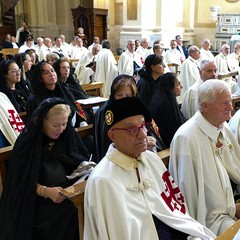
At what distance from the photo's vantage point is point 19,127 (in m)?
3.65

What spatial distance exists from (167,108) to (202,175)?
131 cm

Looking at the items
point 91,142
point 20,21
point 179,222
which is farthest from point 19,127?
point 20,21

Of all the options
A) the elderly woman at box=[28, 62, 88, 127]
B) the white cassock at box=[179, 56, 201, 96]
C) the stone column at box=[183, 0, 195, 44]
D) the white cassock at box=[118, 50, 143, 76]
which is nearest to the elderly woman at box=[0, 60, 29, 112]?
the elderly woman at box=[28, 62, 88, 127]

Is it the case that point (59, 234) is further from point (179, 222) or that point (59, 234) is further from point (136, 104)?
point (136, 104)

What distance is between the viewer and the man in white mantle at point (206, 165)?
232 cm

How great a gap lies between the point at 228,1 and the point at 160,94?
12927 millimetres

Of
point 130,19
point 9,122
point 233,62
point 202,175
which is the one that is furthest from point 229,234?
point 130,19

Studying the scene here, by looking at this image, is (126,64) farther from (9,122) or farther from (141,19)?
(9,122)

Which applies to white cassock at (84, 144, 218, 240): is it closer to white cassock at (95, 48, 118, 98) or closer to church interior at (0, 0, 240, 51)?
white cassock at (95, 48, 118, 98)

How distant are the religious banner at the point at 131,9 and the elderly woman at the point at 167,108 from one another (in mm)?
10575

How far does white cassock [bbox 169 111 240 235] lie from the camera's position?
2312 millimetres

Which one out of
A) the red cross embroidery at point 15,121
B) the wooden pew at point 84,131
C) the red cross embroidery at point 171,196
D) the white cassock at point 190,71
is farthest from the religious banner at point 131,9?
the red cross embroidery at point 171,196

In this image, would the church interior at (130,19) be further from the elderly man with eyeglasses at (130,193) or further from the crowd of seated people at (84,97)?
the elderly man with eyeglasses at (130,193)

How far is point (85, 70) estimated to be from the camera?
30.9ft
